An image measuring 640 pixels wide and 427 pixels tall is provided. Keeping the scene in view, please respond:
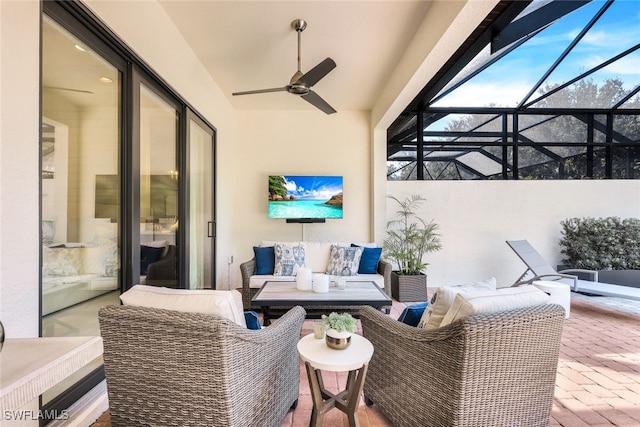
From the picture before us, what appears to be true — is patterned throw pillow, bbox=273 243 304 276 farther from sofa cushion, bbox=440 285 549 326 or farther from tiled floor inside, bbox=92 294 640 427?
sofa cushion, bbox=440 285 549 326

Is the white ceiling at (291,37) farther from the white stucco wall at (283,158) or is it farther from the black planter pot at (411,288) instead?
the black planter pot at (411,288)

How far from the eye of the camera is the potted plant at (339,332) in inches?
59.1

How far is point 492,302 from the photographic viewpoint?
1359 millimetres

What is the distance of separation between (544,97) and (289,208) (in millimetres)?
4671

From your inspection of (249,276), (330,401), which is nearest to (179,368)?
(330,401)

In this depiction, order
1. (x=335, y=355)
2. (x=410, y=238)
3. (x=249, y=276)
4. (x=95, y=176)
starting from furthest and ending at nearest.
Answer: (x=410, y=238), (x=249, y=276), (x=95, y=176), (x=335, y=355)

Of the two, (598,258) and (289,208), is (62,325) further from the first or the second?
(598,258)

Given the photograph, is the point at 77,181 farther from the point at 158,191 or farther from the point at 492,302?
the point at 492,302

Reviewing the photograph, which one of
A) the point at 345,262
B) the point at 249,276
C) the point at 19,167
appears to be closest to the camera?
the point at 19,167

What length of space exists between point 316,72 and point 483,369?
2620mm

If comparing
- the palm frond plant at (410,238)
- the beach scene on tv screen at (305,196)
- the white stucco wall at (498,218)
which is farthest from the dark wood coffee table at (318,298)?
the white stucco wall at (498,218)

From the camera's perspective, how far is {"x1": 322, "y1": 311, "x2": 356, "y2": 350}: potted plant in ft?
4.92

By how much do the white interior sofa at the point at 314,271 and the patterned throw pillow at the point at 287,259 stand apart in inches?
1.6

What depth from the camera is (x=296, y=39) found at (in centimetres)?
299
